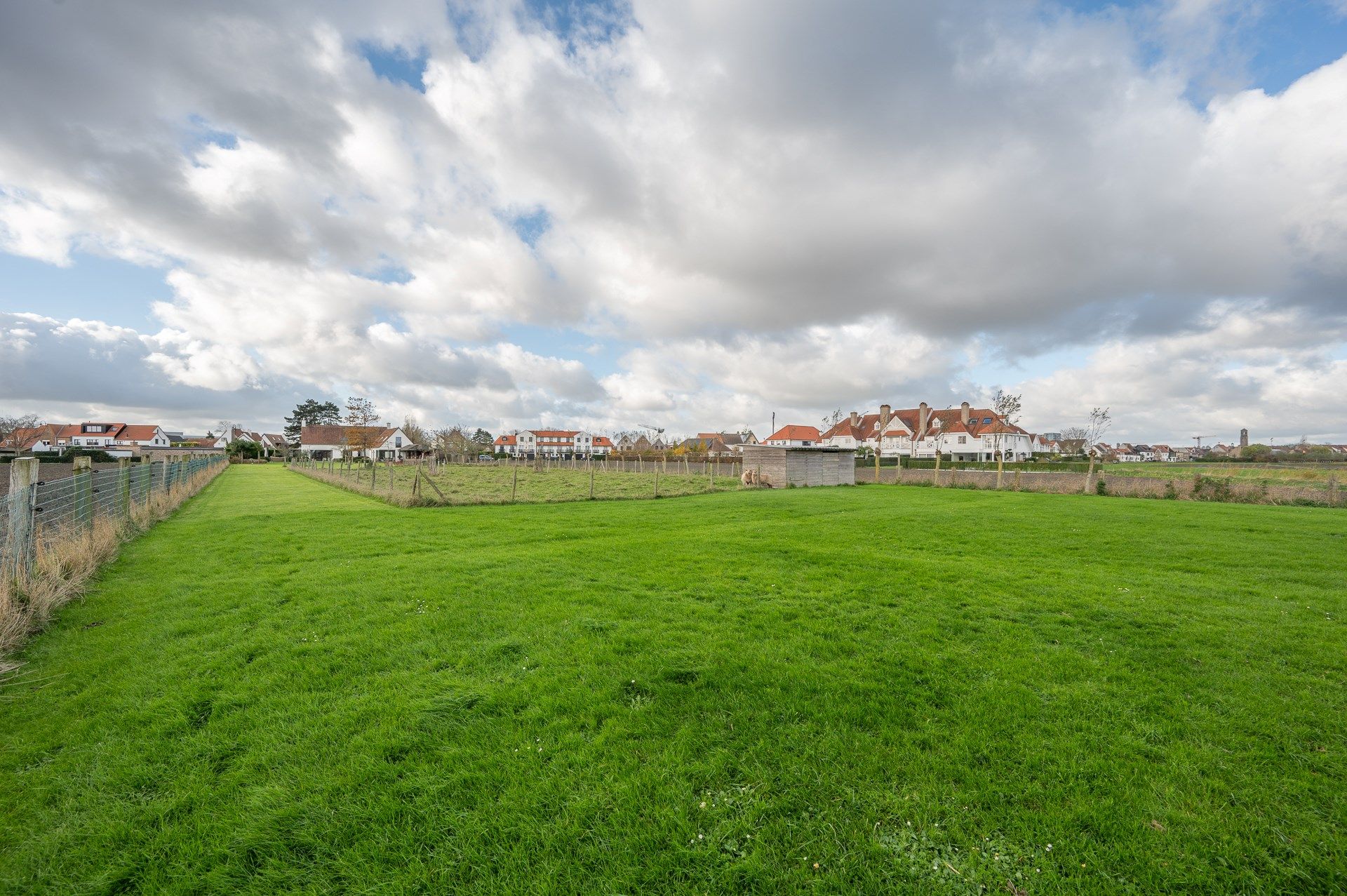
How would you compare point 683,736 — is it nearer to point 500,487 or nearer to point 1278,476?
point 500,487

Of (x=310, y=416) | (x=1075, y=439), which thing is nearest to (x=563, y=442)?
(x=310, y=416)

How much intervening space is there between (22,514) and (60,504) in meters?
3.30

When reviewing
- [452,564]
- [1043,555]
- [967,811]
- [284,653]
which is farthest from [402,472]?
[967,811]

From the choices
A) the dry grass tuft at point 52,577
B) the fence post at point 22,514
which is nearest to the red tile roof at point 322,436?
the dry grass tuft at point 52,577

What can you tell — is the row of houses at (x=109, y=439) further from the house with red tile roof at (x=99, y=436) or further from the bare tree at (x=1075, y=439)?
the bare tree at (x=1075, y=439)

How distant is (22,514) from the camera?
7.17m

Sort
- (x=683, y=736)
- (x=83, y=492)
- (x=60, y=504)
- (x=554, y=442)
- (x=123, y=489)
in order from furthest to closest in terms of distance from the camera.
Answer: (x=554, y=442), (x=123, y=489), (x=83, y=492), (x=60, y=504), (x=683, y=736)

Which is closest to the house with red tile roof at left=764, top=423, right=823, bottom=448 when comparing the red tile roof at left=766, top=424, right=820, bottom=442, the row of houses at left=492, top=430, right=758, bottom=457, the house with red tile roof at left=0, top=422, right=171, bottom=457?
Answer: the red tile roof at left=766, top=424, right=820, bottom=442

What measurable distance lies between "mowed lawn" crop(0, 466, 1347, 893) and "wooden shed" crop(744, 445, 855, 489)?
22817 millimetres

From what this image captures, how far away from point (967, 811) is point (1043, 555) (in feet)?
29.3

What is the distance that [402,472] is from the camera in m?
35.7

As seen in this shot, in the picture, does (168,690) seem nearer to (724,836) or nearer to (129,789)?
(129,789)

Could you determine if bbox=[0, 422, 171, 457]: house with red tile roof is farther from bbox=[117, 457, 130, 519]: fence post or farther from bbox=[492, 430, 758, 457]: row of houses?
bbox=[117, 457, 130, 519]: fence post

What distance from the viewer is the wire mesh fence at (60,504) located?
6.96 metres
